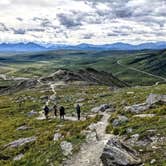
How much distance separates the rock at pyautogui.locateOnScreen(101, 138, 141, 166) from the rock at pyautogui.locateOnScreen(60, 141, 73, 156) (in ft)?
17.7

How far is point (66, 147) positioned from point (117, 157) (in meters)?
8.04

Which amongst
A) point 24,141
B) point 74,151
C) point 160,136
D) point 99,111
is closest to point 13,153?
point 24,141

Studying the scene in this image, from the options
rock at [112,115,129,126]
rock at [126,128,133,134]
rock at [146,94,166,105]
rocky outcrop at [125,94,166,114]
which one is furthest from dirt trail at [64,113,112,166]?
rock at [146,94,166,105]

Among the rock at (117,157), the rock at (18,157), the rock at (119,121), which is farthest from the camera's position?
the rock at (119,121)

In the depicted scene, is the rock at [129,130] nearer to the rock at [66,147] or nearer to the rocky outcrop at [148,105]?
the rock at [66,147]

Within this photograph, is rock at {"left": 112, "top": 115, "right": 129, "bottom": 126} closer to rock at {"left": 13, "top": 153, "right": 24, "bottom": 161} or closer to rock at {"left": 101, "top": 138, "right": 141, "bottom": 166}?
rock at {"left": 13, "top": 153, "right": 24, "bottom": 161}

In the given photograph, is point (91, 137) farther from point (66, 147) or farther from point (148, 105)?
point (148, 105)

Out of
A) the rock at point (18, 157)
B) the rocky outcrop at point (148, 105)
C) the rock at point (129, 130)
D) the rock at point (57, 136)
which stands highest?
the rock at point (129, 130)

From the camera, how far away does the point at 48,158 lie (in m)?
34.5

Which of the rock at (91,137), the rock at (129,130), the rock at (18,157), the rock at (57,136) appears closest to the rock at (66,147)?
the rock at (91,137)

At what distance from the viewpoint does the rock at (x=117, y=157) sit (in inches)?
1154

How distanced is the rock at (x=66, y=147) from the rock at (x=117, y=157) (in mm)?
5393

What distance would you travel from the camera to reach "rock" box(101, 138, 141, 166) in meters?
29.3

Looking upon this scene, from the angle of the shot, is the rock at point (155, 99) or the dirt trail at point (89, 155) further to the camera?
the rock at point (155, 99)
